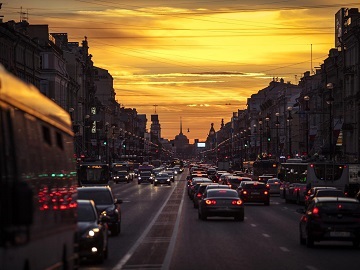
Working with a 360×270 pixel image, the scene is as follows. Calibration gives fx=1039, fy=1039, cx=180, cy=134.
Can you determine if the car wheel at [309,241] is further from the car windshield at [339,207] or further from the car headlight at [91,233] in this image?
the car headlight at [91,233]

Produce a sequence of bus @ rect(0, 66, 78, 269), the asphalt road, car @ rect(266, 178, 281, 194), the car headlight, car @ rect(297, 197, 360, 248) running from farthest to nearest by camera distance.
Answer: car @ rect(266, 178, 281, 194), car @ rect(297, 197, 360, 248), the asphalt road, the car headlight, bus @ rect(0, 66, 78, 269)

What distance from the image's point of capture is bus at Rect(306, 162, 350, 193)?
69.6m

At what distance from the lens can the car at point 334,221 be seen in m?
28.3

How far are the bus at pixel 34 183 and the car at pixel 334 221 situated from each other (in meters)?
12.4

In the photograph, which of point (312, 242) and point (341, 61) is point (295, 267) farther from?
point (341, 61)

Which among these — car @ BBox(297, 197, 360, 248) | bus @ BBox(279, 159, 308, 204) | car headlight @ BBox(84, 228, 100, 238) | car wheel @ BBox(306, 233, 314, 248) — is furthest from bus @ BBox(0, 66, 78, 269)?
bus @ BBox(279, 159, 308, 204)

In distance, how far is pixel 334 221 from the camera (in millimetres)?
28344

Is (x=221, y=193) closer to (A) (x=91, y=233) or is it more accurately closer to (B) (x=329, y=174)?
(A) (x=91, y=233)

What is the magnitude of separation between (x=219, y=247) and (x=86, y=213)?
6.95 meters

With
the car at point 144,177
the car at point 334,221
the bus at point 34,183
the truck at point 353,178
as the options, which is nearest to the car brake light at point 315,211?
the car at point 334,221

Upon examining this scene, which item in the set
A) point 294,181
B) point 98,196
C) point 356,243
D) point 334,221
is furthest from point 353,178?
point 334,221

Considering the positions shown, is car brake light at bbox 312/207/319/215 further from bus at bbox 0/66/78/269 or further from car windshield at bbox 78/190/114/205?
bus at bbox 0/66/78/269

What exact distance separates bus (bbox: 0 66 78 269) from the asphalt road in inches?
275

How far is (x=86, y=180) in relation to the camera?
78.1 meters
